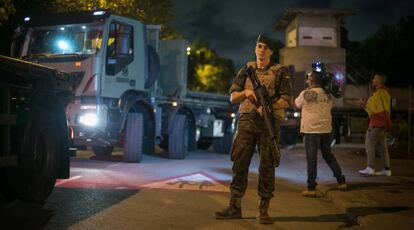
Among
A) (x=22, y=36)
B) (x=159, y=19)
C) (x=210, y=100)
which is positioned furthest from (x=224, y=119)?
(x=159, y=19)

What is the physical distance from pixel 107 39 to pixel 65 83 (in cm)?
436

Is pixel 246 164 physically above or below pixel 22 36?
below

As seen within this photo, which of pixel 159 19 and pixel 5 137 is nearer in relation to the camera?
pixel 5 137

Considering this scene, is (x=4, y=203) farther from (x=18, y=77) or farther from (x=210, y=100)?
(x=210, y=100)

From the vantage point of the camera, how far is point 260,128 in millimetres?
Result: 6270

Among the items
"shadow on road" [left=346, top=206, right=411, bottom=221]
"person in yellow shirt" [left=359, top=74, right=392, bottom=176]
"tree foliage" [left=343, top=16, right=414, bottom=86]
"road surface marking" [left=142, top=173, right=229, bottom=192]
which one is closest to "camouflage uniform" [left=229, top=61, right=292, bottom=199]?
"shadow on road" [left=346, top=206, right=411, bottom=221]

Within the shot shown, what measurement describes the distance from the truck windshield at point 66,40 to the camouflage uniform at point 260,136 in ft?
19.4

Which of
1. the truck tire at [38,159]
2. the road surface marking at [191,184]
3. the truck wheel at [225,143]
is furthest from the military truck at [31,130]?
the truck wheel at [225,143]

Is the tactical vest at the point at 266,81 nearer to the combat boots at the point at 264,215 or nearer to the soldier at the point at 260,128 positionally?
the soldier at the point at 260,128

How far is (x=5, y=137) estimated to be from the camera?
5.79 m

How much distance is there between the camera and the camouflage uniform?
6234 mm

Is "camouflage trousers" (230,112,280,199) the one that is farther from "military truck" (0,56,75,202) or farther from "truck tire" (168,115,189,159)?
"truck tire" (168,115,189,159)

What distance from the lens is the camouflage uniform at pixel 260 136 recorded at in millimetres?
6234

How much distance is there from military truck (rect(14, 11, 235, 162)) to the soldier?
5.56m
